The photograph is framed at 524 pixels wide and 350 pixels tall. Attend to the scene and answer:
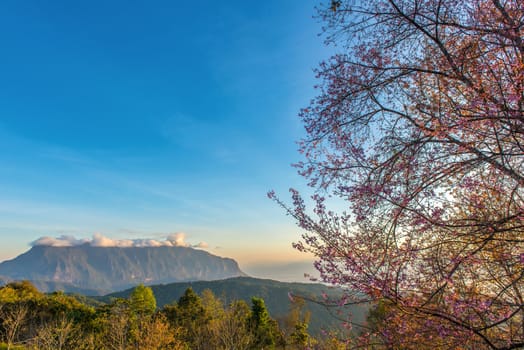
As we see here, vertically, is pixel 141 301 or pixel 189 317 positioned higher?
pixel 141 301

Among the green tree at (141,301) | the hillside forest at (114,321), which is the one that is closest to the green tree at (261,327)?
the hillside forest at (114,321)

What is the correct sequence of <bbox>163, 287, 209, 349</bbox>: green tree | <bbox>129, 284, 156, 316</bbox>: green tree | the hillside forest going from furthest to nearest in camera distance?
<bbox>129, 284, 156, 316</bbox>: green tree → <bbox>163, 287, 209, 349</bbox>: green tree → the hillside forest

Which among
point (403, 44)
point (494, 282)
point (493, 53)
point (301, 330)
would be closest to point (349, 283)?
point (494, 282)

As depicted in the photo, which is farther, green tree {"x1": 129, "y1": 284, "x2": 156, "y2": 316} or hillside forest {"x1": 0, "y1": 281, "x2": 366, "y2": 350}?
green tree {"x1": 129, "y1": 284, "x2": 156, "y2": 316}

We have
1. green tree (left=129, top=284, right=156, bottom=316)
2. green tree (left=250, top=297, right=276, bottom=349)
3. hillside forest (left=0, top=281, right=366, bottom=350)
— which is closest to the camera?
hillside forest (left=0, top=281, right=366, bottom=350)

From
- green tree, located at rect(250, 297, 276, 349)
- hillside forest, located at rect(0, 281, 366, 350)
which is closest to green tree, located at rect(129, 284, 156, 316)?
hillside forest, located at rect(0, 281, 366, 350)

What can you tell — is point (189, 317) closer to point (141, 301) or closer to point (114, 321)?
point (114, 321)

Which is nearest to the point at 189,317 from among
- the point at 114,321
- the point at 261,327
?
the point at 261,327

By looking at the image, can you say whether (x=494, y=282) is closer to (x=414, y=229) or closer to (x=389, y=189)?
(x=414, y=229)

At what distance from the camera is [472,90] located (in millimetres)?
2744

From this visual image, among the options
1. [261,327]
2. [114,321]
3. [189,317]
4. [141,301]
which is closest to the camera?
[114,321]

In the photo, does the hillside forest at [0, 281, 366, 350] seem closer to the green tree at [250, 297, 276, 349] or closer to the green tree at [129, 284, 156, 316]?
the green tree at [250, 297, 276, 349]

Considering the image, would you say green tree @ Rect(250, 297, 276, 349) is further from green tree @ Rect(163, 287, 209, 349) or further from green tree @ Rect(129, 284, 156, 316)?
green tree @ Rect(129, 284, 156, 316)

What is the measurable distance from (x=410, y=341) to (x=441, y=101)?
221 centimetres
